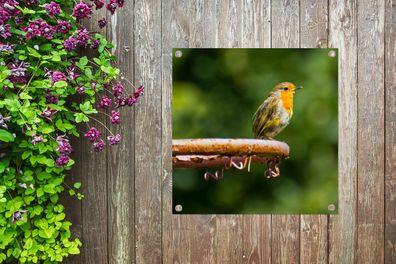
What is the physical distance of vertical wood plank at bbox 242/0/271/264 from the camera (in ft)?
8.72

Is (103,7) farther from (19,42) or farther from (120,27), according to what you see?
(19,42)

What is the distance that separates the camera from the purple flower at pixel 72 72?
2.34 m

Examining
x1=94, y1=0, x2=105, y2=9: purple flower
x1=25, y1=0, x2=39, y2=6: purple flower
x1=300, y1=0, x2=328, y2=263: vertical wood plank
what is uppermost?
x1=94, y1=0, x2=105, y2=9: purple flower

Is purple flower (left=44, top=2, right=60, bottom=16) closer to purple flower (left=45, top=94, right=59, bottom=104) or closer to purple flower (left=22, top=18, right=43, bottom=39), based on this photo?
purple flower (left=22, top=18, right=43, bottom=39)

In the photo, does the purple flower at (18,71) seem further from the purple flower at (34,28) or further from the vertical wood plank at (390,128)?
the vertical wood plank at (390,128)

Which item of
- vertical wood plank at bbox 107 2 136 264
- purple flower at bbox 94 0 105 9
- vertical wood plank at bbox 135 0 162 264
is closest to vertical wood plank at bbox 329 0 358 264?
vertical wood plank at bbox 135 0 162 264

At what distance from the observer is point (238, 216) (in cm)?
269

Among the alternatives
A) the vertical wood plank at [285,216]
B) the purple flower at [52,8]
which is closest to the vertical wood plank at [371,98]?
the vertical wood plank at [285,216]

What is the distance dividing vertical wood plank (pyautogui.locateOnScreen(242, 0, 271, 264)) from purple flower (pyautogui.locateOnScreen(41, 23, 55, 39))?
0.88m

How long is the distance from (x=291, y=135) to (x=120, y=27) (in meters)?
0.93

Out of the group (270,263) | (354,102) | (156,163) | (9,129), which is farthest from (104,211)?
(354,102)

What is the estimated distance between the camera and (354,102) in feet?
8.71

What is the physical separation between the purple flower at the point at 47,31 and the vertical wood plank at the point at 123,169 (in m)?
0.45

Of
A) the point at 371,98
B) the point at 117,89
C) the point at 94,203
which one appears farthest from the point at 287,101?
the point at 94,203
